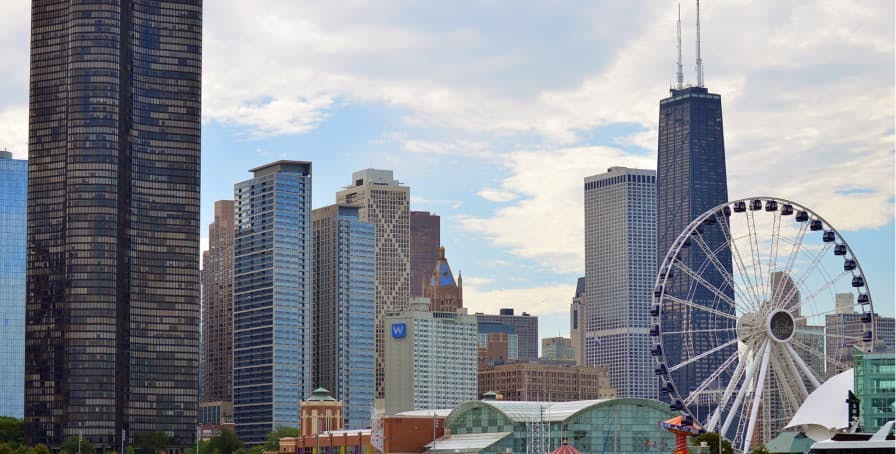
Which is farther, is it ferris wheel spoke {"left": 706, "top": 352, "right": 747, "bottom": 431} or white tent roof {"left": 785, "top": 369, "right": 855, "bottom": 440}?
white tent roof {"left": 785, "top": 369, "right": 855, "bottom": 440}

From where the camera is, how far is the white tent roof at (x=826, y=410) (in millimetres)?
171375

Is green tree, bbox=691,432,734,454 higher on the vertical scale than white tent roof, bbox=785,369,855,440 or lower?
lower

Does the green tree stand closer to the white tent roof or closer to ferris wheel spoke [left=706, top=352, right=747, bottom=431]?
ferris wheel spoke [left=706, top=352, right=747, bottom=431]

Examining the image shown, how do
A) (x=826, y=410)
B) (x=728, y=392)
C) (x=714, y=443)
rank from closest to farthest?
(x=714, y=443)
(x=728, y=392)
(x=826, y=410)

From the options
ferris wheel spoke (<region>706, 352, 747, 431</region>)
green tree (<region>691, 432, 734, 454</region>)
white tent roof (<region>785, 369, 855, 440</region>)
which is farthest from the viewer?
white tent roof (<region>785, 369, 855, 440</region>)

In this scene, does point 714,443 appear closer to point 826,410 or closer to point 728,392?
point 728,392

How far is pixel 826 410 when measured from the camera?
173875 mm

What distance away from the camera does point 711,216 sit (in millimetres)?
180500

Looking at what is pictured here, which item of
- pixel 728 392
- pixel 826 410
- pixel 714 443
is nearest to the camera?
pixel 714 443

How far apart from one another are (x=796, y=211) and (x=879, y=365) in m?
25.1

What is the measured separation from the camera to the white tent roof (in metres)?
171

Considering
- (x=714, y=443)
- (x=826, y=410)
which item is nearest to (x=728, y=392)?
(x=714, y=443)

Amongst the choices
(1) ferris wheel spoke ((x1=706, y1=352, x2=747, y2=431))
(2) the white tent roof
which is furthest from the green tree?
(2) the white tent roof

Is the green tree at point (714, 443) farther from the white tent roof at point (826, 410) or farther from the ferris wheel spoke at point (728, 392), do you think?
the white tent roof at point (826, 410)
